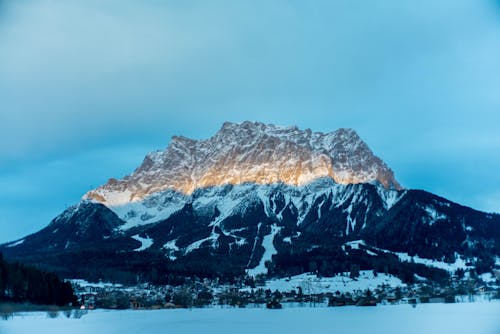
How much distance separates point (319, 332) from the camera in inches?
3278

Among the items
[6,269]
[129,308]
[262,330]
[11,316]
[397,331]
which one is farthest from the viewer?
[129,308]

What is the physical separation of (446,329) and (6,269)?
71188mm

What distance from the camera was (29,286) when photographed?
385 feet

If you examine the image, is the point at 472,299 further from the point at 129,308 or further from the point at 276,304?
the point at 129,308

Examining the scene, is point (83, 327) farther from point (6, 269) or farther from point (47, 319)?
point (6, 269)

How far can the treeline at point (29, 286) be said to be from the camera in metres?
112

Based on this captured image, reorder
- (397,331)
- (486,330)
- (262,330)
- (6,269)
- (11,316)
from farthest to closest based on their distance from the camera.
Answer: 1. (6,269)
2. (11,316)
3. (262,330)
4. (397,331)
5. (486,330)

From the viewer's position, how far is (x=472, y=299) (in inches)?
7451

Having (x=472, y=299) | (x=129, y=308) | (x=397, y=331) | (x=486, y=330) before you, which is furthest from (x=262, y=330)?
(x=472, y=299)

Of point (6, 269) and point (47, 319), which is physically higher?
point (6, 269)

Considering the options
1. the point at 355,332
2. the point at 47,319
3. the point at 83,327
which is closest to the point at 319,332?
the point at 355,332

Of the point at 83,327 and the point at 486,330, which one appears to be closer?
the point at 486,330

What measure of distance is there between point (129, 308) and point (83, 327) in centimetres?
8739

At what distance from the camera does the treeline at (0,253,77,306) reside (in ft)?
367
